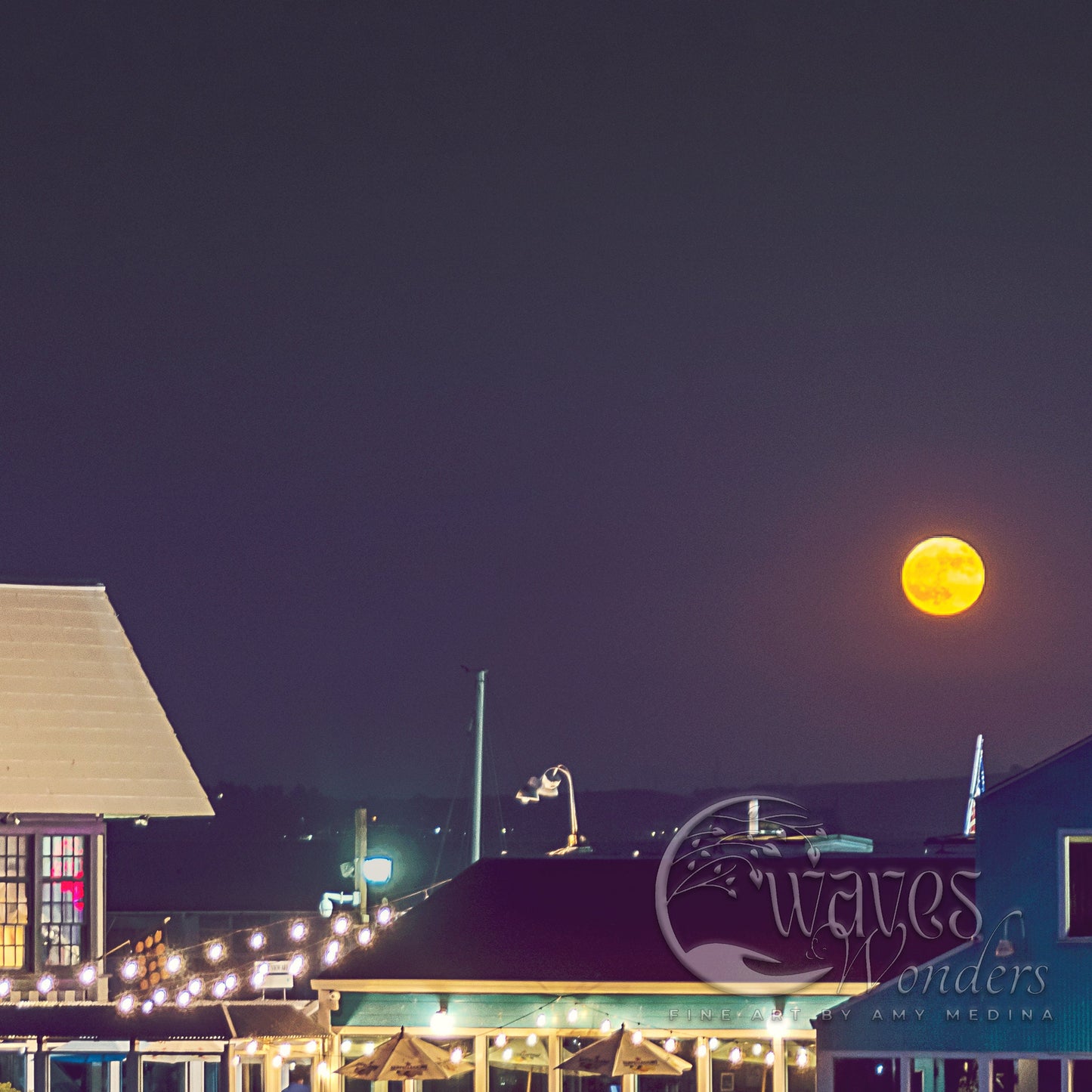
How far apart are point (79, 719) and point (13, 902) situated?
2.68 meters

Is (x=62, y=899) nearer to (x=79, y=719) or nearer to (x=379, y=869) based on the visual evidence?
(x=79, y=719)

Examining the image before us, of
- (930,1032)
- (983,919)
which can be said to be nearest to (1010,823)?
(983,919)

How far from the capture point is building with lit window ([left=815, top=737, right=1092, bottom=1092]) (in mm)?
25281

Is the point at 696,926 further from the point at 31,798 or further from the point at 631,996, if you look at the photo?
the point at 31,798

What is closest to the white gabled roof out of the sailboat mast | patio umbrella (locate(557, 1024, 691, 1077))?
patio umbrella (locate(557, 1024, 691, 1077))

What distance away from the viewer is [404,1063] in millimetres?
25812

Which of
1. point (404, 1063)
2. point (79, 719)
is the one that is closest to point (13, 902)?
point (79, 719)

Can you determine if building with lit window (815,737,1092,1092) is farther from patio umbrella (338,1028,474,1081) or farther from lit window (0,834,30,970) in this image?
lit window (0,834,30,970)

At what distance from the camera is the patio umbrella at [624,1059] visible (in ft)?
82.8

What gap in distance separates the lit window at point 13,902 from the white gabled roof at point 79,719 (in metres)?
0.59

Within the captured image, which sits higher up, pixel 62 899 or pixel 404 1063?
pixel 62 899

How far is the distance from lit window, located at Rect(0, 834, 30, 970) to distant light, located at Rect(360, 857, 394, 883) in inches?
327

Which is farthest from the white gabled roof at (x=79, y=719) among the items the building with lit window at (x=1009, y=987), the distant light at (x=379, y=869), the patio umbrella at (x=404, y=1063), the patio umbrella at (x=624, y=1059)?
the building with lit window at (x=1009, y=987)

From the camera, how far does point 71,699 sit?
2681cm
